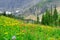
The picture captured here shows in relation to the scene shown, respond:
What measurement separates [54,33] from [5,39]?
221 inches

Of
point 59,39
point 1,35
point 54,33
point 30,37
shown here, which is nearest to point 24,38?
point 30,37

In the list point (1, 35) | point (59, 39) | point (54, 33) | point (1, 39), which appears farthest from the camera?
point (54, 33)

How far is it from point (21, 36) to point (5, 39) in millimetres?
1356

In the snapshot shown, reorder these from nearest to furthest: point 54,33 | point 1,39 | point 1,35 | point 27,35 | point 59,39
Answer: point 1,39 < point 1,35 < point 27,35 < point 59,39 < point 54,33

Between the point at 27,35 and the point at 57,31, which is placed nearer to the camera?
the point at 27,35

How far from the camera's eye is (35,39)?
10.1 metres

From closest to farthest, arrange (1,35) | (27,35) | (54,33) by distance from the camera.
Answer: (1,35)
(27,35)
(54,33)

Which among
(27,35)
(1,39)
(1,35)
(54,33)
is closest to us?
(1,39)

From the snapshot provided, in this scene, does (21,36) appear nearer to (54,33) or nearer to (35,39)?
(35,39)

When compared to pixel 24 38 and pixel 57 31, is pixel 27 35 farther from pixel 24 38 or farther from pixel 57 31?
pixel 57 31

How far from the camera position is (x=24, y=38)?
10.2 metres

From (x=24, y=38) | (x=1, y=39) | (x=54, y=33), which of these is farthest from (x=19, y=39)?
(x=54, y=33)

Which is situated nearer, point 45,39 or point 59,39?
point 45,39

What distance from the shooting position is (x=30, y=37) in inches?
403
